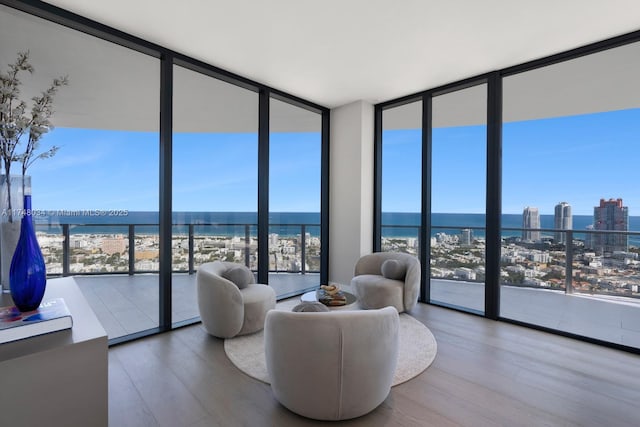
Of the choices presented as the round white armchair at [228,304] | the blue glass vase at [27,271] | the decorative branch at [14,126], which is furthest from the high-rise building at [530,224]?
the decorative branch at [14,126]

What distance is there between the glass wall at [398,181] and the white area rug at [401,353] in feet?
5.57

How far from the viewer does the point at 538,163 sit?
4535 millimetres

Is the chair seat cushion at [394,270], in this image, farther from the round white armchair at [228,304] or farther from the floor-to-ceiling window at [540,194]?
the round white armchair at [228,304]

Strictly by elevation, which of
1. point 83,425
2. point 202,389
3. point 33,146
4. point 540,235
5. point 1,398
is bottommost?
point 202,389

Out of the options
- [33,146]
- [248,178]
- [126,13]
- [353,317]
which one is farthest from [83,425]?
[248,178]

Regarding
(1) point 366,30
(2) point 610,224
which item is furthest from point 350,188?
(2) point 610,224

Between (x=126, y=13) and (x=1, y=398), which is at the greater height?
(x=126, y=13)

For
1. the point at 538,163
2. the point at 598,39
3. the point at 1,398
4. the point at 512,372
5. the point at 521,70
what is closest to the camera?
the point at 1,398

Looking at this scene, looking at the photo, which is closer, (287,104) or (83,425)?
(83,425)

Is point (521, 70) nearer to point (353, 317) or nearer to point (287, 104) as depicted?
point (287, 104)

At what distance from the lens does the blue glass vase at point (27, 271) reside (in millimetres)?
1414

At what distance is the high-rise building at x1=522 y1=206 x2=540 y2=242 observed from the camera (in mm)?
4215

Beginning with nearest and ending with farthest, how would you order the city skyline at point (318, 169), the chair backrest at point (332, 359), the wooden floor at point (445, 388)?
the chair backrest at point (332, 359) → the wooden floor at point (445, 388) → the city skyline at point (318, 169)

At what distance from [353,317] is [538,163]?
4.46 metres
